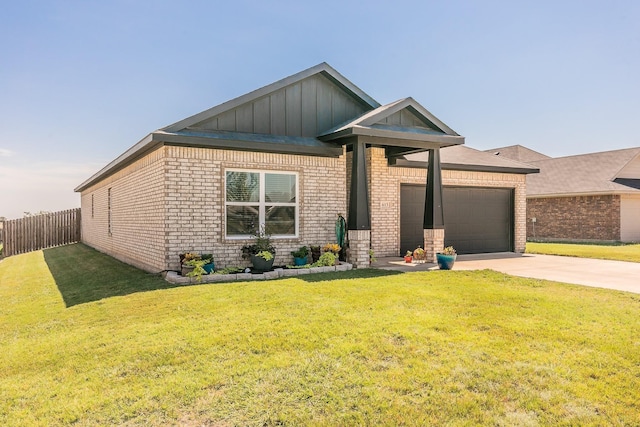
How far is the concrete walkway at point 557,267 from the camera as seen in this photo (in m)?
8.77

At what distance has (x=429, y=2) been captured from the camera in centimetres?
1171

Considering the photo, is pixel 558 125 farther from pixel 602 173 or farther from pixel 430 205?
pixel 430 205

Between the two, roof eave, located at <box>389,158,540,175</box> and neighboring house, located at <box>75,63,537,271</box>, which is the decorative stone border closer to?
neighboring house, located at <box>75,63,537,271</box>

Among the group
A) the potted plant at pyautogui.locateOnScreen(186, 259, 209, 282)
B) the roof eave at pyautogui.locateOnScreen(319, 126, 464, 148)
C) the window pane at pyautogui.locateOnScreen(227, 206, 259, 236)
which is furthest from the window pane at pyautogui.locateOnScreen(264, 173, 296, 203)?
the potted plant at pyautogui.locateOnScreen(186, 259, 209, 282)

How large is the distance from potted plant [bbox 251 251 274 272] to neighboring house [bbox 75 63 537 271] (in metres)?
0.69

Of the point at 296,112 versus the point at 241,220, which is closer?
the point at 241,220

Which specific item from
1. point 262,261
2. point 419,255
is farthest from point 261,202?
point 419,255

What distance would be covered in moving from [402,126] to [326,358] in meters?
8.61

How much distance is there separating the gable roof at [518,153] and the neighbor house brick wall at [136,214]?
983 inches

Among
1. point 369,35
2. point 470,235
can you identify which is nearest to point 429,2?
point 369,35

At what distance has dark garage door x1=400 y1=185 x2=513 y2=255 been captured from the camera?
13.6 meters

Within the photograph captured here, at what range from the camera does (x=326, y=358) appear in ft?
13.8

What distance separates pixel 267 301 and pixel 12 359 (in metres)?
3.29

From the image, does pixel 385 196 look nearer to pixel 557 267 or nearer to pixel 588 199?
pixel 557 267
